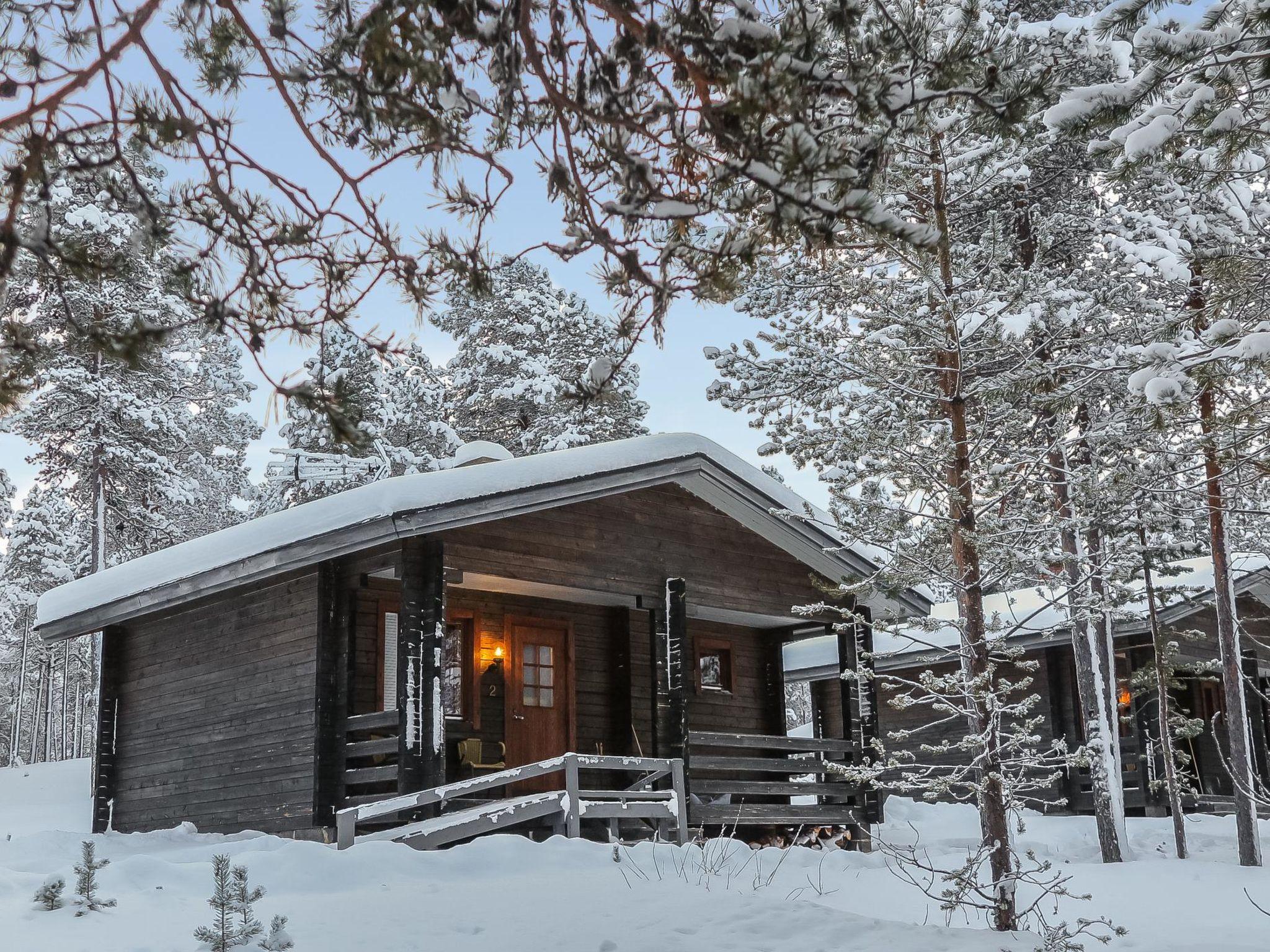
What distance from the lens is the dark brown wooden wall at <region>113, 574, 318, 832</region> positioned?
11.4 meters

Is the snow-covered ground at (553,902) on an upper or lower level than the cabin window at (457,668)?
lower

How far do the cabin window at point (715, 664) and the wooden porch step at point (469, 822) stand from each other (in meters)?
5.42

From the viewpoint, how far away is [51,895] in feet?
21.4

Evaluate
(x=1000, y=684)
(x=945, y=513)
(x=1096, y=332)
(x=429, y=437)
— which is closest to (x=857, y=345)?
(x=945, y=513)

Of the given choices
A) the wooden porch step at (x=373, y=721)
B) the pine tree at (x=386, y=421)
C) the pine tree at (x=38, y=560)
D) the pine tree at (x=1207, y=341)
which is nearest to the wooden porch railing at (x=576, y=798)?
the wooden porch step at (x=373, y=721)

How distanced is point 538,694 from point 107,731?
5.23m

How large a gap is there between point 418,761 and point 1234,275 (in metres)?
7.51

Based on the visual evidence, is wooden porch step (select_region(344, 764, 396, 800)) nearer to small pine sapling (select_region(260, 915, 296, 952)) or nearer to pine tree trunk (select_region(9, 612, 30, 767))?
small pine sapling (select_region(260, 915, 296, 952))

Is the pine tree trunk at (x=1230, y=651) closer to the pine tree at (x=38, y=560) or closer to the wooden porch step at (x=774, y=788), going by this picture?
the wooden porch step at (x=774, y=788)

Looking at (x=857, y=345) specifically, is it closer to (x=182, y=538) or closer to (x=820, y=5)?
(x=820, y=5)

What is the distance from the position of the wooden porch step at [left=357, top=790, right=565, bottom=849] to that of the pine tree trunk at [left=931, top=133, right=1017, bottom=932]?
12.5 ft

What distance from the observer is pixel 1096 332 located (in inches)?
409

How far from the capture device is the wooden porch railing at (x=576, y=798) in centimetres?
941

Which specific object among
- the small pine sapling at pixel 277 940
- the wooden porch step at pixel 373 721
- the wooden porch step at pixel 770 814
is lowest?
the wooden porch step at pixel 770 814
